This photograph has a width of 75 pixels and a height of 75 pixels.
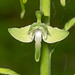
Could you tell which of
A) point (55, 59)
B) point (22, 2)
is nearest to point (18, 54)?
point (55, 59)

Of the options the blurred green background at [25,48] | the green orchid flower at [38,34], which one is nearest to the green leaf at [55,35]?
the green orchid flower at [38,34]

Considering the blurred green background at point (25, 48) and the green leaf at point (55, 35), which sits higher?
the green leaf at point (55, 35)

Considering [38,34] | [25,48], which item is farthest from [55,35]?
[25,48]

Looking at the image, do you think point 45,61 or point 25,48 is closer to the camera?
point 45,61

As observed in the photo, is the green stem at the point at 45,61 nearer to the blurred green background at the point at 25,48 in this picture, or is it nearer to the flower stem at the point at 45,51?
the flower stem at the point at 45,51

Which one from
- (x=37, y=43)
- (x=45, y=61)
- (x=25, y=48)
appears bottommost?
(x=25, y=48)

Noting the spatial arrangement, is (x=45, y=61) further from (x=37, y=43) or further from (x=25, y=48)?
(x=25, y=48)
